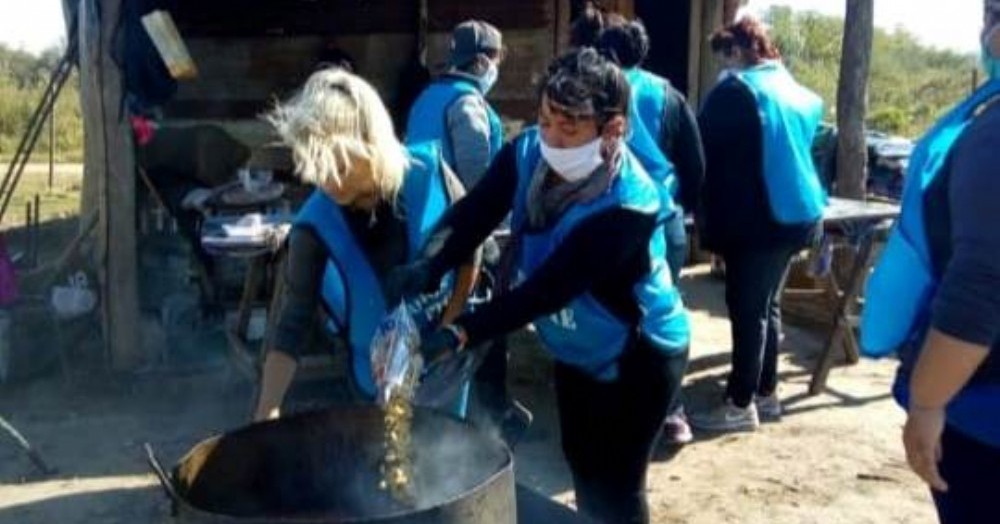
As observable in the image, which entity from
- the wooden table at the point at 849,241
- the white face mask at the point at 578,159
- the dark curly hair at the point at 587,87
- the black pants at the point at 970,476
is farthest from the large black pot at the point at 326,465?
the wooden table at the point at 849,241

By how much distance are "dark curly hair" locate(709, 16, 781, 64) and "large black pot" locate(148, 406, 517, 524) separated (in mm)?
3287

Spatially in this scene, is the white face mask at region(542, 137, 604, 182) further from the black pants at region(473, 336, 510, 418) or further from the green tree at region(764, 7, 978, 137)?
the green tree at region(764, 7, 978, 137)

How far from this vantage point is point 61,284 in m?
7.54

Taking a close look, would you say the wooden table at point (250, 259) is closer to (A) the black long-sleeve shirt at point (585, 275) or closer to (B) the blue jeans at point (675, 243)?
(B) the blue jeans at point (675, 243)

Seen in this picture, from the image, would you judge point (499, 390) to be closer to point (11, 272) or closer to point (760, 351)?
point (760, 351)

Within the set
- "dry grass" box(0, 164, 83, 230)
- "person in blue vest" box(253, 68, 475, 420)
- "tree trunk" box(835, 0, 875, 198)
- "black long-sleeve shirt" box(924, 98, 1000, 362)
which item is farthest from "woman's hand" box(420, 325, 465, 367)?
"dry grass" box(0, 164, 83, 230)

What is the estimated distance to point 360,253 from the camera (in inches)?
127

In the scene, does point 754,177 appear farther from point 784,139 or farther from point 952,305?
point 952,305

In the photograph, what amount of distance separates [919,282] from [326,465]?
1.27m

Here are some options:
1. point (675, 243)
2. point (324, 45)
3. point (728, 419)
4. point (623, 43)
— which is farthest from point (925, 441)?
point (324, 45)

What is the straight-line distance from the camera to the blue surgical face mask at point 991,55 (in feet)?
8.18

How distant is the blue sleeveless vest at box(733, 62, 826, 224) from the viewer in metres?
5.57

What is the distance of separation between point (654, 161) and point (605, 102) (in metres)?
2.13

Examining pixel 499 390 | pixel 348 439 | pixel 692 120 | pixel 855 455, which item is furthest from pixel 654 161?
pixel 348 439
